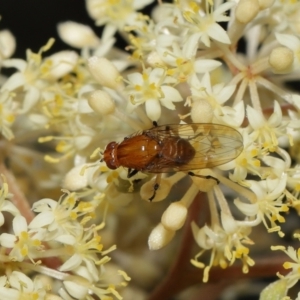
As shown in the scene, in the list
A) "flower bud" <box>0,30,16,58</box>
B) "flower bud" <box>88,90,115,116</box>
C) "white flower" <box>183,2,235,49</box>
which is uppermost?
"white flower" <box>183,2,235,49</box>

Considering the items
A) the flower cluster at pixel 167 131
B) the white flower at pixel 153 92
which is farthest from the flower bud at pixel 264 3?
the white flower at pixel 153 92

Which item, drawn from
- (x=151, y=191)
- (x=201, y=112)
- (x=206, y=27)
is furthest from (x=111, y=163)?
(x=206, y=27)

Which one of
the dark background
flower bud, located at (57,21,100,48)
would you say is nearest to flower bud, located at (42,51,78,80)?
flower bud, located at (57,21,100,48)

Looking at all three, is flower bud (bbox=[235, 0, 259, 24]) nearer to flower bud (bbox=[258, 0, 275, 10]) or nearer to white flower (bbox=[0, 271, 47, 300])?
flower bud (bbox=[258, 0, 275, 10])

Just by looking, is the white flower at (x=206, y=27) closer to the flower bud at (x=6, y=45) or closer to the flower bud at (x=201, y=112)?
the flower bud at (x=201, y=112)

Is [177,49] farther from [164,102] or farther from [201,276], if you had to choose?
[201,276]

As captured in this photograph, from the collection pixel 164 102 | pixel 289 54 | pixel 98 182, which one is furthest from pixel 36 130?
pixel 289 54

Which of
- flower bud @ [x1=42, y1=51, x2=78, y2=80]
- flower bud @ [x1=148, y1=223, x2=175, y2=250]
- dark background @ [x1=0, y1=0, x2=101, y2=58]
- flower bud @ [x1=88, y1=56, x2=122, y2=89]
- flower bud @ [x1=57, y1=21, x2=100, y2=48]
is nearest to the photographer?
flower bud @ [x1=148, y1=223, x2=175, y2=250]
